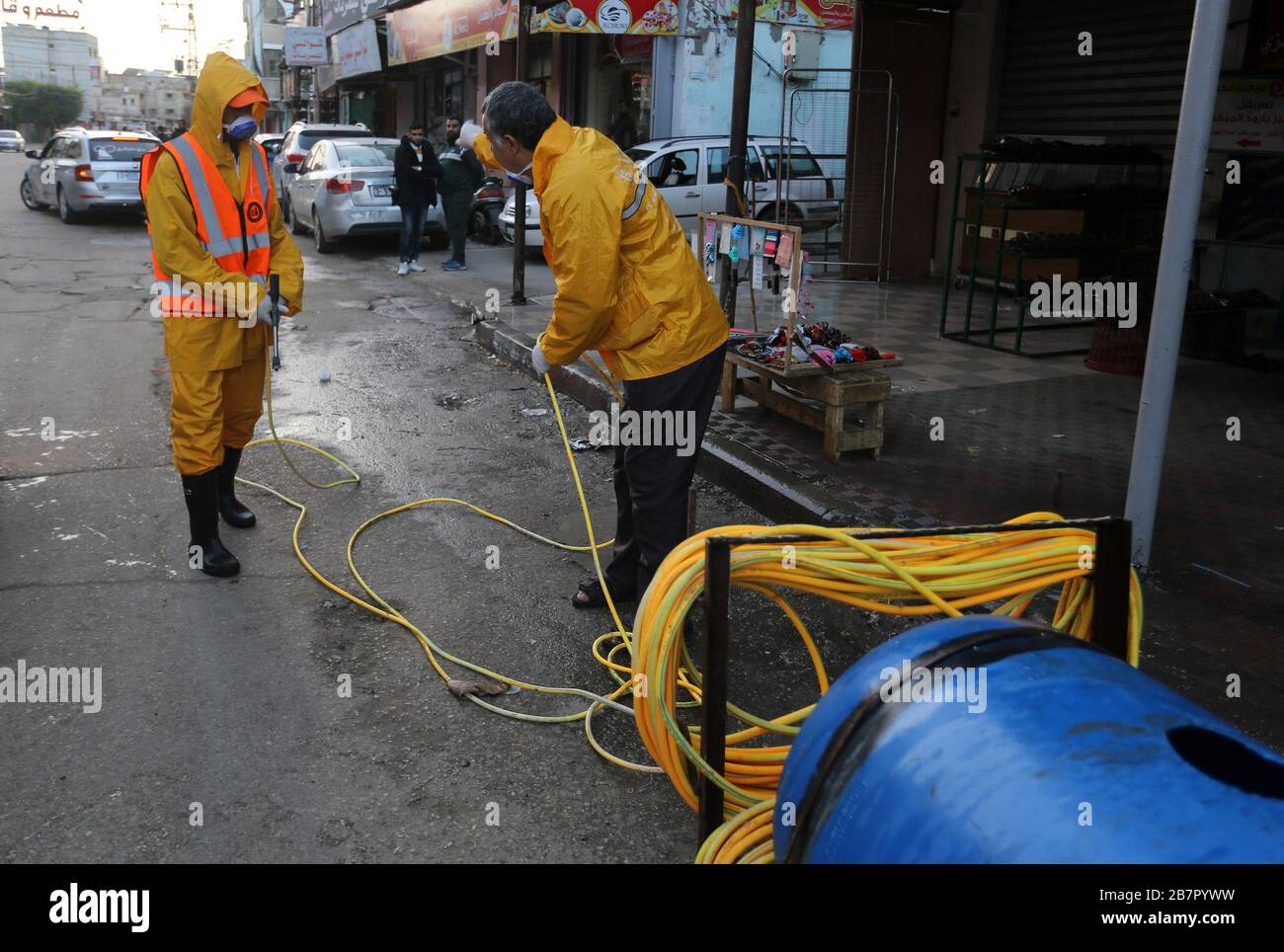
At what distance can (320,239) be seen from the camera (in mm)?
16062

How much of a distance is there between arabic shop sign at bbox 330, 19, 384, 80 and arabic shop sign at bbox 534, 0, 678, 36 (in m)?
12.4

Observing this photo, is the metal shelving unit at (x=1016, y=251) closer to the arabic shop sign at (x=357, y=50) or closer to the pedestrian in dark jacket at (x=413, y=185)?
the pedestrian in dark jacket at (x=413, y=185)

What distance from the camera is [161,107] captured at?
14400 centimetres

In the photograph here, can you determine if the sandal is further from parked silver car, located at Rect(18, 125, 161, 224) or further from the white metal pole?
parked silver car, located at Rect(18, 125, 161, 224)

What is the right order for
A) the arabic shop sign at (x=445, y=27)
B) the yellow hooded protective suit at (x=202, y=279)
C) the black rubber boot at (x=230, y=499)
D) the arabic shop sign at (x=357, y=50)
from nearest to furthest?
the yellow hooded protective suit at (x=202, y=279)
the black rubber boot at (x=230, y=499)
the arabic shop sign at (x=445, y=27)
the arabic shop sign at (x=357, y=50)

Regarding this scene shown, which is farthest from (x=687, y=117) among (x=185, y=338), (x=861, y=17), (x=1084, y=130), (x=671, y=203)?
(x=185, y=338)

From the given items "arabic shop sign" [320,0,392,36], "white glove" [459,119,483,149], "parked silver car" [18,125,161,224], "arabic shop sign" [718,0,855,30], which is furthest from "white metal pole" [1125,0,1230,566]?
"arabic shop sign" [320,0,392,36]

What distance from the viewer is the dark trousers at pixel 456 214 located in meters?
14.3

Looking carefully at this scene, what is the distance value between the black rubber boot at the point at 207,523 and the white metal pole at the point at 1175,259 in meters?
3.84

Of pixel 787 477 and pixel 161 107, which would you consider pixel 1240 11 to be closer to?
pixel 787 477

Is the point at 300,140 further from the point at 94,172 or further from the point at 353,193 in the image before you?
the point at 353,193

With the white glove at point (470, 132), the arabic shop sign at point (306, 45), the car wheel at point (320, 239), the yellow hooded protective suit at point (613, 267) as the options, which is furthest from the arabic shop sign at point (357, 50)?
the yellow hooded protective suit at point (613, 267)

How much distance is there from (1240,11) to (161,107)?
158016 millimetres

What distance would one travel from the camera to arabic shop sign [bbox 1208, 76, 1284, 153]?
9.21m
